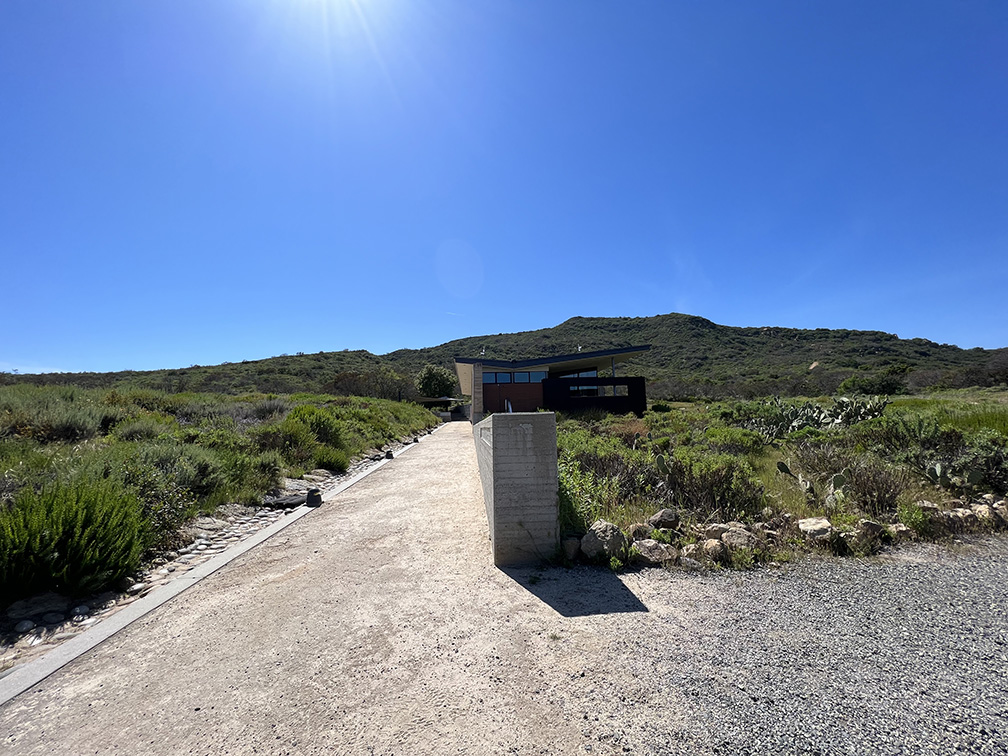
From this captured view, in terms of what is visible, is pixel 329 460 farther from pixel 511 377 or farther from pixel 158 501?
pixel 511 377

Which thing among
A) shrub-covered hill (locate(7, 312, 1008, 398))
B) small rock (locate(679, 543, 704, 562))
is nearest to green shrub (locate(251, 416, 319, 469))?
small rock (locate(679, 543, 704, 562))

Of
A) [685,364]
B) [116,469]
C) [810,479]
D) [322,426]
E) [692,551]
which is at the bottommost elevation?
[692,551]

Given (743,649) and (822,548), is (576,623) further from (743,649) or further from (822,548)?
(822,548)

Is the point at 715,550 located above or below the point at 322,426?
below

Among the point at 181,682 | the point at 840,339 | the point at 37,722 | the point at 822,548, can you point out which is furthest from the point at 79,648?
the point at 840,339

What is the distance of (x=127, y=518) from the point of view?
3.97m

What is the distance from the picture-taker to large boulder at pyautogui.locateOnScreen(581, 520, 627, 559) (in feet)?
A: 12.8

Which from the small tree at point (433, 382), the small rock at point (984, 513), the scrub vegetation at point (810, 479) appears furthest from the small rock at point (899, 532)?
the small tree at point (433, 382)

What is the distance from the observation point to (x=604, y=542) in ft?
12.8

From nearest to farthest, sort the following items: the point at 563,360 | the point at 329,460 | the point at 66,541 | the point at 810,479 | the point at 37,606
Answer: the point at 37,606, the point at 66,541, the point at 810,479, the point at 329,460, the point at 563,360

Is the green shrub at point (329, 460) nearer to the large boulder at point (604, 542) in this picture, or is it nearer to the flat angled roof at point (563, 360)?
the large boulder at point (604, 542)

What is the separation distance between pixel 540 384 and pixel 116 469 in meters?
22.2

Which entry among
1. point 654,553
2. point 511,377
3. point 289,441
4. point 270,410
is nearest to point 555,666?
point 654,553

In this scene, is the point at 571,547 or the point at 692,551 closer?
the point at 692,551
